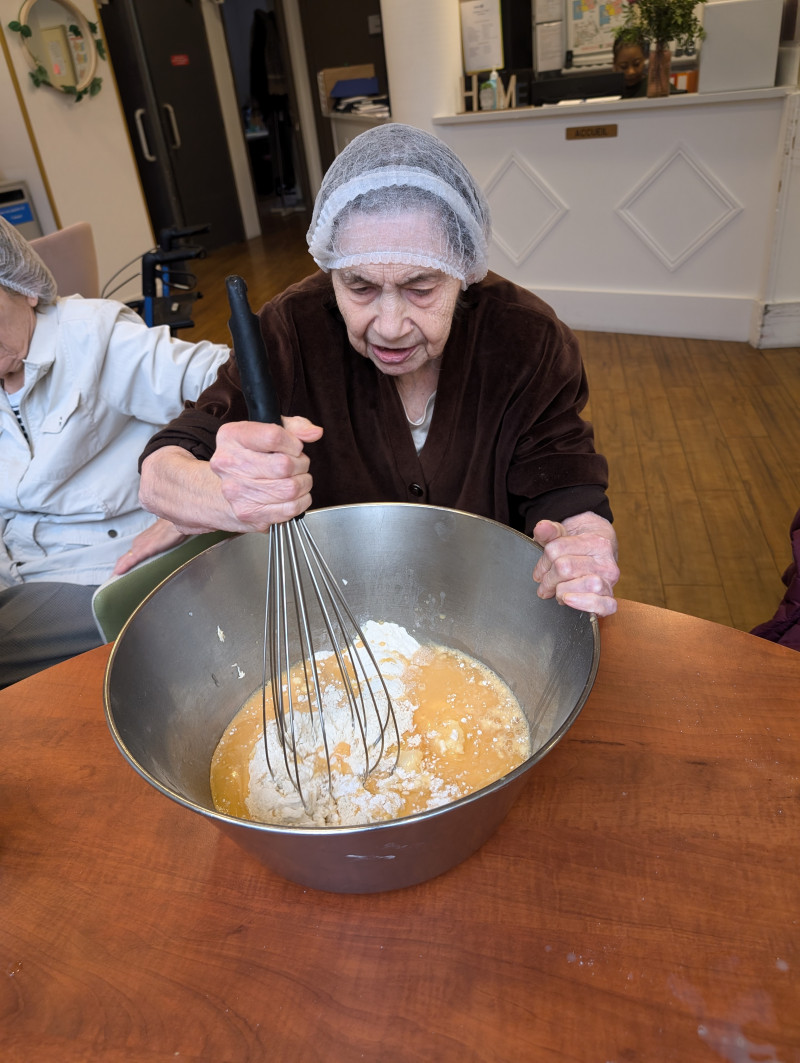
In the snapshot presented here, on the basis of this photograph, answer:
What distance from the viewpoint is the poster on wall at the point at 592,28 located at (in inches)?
147

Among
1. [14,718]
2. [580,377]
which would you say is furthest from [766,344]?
[14,718]

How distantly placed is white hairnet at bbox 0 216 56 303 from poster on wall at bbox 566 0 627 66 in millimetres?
3540

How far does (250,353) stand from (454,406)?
24.1 inches

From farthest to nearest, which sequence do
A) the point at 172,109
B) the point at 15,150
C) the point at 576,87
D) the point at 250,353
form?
the point at 172,109 → the point at 15,150 → the point at 576,87 → the point at 250,353

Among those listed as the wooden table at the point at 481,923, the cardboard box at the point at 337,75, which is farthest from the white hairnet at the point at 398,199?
the cardboard box at the point at 337,75

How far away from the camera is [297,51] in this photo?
670cm

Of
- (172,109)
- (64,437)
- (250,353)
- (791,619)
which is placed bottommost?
(791,619)

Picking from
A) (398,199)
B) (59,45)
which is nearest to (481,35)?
(59,45)

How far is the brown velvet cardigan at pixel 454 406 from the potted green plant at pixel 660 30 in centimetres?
276

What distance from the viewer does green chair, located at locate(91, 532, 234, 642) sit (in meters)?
1.08

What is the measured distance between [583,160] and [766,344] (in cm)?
125

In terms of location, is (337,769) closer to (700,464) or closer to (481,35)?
(700,464)

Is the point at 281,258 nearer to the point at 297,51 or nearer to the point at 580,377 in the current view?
the point at 297,51

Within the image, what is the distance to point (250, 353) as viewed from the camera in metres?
0.62
